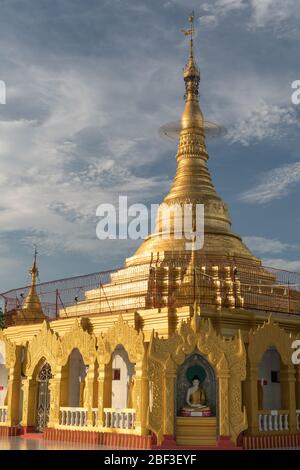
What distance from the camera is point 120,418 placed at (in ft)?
63.1

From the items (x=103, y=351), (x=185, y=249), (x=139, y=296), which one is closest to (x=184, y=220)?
(x=185, y=249)

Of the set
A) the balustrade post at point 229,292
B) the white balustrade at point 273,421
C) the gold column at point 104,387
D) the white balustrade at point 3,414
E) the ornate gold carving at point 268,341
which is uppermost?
the balustrade post at point 229,292

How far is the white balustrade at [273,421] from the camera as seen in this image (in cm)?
1869

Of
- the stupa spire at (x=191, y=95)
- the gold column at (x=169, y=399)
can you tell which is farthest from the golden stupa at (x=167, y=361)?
the stupa spire at (x=191, y=95)

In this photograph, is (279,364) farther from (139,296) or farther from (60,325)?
(60,325)

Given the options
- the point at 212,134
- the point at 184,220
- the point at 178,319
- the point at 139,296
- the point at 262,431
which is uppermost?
the point at 212,134

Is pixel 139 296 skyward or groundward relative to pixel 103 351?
skyward

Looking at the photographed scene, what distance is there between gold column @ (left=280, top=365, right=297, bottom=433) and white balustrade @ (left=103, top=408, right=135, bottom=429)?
490cm

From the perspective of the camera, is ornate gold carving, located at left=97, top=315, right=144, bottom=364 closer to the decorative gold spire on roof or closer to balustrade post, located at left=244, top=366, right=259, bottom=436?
balustrade post, located at left=244, top=366, right=259, bottom=436

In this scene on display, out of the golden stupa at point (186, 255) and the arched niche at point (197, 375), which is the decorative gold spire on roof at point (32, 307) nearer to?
the golden stupa at point (186, 255)

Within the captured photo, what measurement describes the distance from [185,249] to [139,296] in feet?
14.2

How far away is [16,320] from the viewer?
29469 millimetres

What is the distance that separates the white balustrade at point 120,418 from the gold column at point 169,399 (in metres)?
1.58

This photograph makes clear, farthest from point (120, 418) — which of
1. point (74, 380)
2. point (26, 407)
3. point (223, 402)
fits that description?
point (26, 407)
